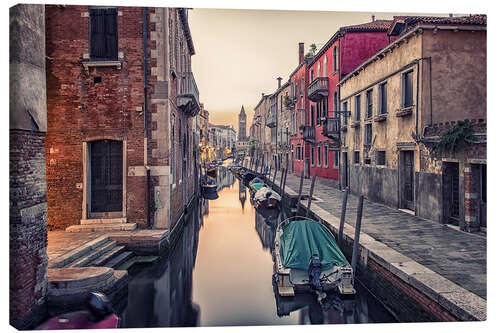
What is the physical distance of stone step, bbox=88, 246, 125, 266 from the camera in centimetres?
646

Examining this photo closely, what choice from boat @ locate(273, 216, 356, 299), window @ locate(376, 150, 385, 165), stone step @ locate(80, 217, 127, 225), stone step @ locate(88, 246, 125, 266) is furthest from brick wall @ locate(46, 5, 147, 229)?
window @ locate(376, 150, 385, 165)

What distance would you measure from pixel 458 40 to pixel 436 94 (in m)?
1.46

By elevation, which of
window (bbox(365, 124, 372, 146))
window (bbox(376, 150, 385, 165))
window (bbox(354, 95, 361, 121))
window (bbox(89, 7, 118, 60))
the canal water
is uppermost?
window (bbox(89, 7, 118, 60))

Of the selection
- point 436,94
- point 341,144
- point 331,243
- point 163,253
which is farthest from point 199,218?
point 436,94

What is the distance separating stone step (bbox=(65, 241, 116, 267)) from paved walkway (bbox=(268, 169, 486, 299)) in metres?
5.71

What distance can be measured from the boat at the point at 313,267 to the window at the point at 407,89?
5.35 metres

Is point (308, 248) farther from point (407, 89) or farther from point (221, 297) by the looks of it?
point (407, 89)

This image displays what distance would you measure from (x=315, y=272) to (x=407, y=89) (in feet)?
21.8

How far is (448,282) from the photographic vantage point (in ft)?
14.5

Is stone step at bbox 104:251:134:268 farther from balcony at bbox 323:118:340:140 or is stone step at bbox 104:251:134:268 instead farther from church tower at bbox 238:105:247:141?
church tower at bbox 238:105:247:141

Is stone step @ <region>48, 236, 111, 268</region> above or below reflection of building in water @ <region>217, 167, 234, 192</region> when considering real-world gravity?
below

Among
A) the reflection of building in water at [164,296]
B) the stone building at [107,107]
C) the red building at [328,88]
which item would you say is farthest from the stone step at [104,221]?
the red building at [328,88]
